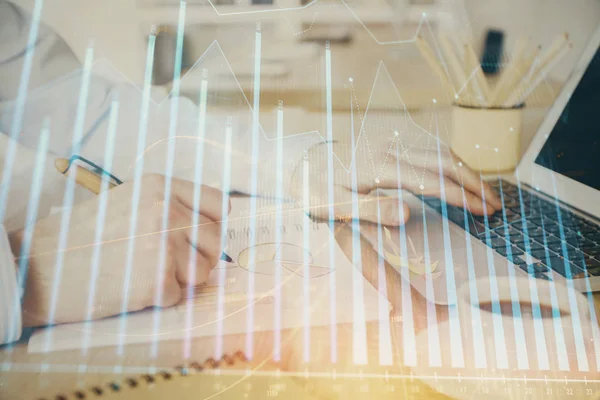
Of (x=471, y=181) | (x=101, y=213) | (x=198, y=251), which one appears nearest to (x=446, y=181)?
(x=471, y=181)

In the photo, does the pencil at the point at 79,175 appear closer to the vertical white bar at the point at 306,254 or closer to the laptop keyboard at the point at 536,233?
the vertical white bar at the point at 306,254

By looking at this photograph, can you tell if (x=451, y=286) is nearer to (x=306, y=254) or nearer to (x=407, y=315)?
(x=407, y=315)

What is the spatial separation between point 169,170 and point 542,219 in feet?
1.63

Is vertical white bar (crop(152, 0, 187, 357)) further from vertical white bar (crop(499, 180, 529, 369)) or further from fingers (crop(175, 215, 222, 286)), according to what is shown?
vertical white bar (crop(499, 180, 529, 369))

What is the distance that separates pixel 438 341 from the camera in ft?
1.68

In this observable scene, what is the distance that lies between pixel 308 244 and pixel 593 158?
417mm

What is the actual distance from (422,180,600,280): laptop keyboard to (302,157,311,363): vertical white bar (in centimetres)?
16

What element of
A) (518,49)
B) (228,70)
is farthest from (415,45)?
(228,70)

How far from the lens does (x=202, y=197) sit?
0.55 metres

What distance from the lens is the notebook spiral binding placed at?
486 mm

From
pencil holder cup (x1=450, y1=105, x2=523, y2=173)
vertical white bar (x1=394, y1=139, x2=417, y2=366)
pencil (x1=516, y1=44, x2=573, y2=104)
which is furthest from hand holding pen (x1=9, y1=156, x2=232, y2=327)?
pencil (x1=516, y1=44, x2=573, y2=104)

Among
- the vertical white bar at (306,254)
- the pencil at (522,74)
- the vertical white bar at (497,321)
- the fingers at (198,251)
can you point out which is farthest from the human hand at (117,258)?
the pencil at (522,74)

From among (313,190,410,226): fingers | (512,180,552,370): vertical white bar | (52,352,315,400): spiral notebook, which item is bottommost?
(52,352,315,400): spiral notebook
